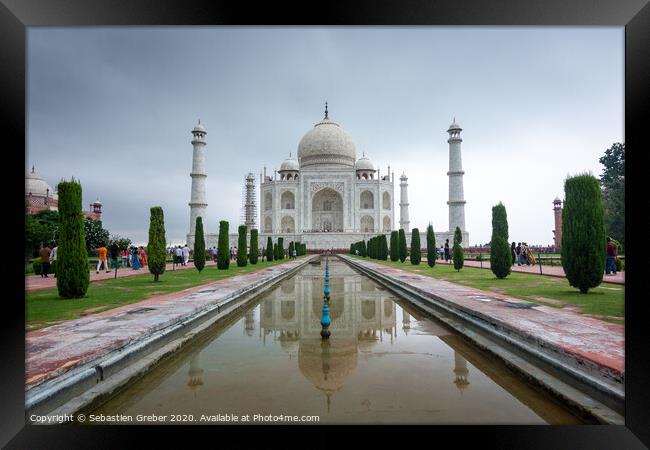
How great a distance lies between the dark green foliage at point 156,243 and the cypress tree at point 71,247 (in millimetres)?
2378

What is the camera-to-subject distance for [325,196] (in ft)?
126

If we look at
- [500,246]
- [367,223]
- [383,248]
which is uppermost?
[367,223]

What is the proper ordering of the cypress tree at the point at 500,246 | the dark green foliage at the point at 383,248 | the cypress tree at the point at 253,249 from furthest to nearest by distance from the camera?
1. the dark green foliage at the point at 383,248
2. the cypress tree at the point at 253,249
3. the cypress tree at the point at 500,246

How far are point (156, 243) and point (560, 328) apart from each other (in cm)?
802

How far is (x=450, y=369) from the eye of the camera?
2725mm

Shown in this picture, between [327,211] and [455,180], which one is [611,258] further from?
[327,211]

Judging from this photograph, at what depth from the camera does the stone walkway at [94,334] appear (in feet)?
7.59

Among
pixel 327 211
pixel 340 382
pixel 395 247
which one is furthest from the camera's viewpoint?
pixel 327 211

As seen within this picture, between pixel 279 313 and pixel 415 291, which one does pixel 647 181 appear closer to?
pixel 279 313

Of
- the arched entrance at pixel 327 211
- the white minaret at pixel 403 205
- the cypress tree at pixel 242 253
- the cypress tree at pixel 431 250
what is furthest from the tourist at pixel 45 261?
the white minaret at pixel 403 205

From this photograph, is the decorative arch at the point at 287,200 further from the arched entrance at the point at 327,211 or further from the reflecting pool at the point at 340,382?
the reflecting pool at the point at 340,382

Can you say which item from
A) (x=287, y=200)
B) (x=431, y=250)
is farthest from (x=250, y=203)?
(x=431, y=250)

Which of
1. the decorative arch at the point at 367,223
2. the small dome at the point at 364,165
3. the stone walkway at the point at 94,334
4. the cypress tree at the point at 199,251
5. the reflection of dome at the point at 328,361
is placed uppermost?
the small dome at the point at 364,165

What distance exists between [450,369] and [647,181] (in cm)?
161
